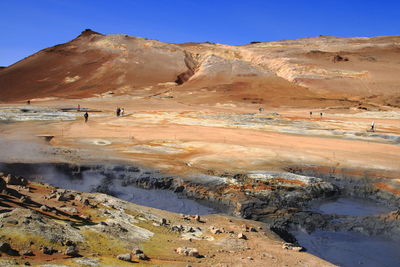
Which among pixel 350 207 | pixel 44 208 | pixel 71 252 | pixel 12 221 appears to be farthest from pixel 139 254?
pixel 350 207

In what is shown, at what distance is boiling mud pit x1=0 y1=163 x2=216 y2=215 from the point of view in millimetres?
13320

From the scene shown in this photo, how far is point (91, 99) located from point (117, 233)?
207 feet

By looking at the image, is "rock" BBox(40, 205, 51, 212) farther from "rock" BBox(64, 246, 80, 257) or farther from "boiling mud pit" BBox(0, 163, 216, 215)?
"boiling mud pit" BBox(0, 163, 216, 215)

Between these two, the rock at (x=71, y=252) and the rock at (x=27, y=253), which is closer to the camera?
the rock at (x=27, y=253)

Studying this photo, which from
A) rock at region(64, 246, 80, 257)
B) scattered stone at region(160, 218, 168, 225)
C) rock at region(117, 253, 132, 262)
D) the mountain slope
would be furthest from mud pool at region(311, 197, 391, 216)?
the mountain slope

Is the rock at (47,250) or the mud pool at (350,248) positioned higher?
the rock at (47,250)

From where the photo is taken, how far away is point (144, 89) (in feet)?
255

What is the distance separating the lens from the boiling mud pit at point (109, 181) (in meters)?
13.3

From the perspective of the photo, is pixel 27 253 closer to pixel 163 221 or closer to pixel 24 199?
pixel 24 199

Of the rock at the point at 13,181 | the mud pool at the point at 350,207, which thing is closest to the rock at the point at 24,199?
the rock at the point at 13,181

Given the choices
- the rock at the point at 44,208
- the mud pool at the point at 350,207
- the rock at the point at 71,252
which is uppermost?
the rock at the point at 44,208

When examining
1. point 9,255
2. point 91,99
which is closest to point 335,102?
point 91,99

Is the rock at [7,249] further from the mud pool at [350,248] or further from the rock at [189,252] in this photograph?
the mud pool at [350,248]

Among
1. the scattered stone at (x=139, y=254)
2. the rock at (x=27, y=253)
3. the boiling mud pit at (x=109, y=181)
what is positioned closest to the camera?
the rock at (x=27, y=253)
